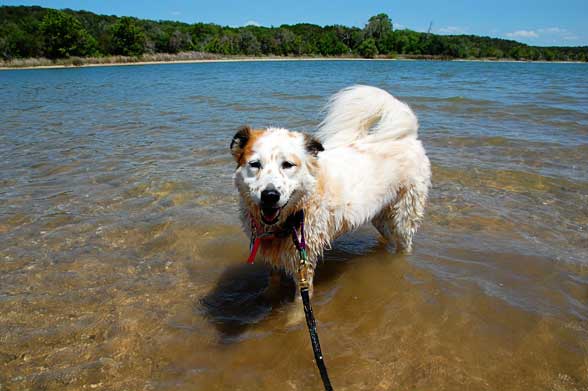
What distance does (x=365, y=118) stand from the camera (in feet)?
13.9

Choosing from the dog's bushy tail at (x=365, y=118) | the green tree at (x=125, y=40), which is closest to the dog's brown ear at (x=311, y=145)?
the dog's bushy tail at (x=365, y=118)

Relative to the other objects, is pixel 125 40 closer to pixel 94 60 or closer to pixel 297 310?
pixel 94 60

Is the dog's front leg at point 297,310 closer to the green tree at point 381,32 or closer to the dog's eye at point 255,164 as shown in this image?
the dog's eye at point 255,164

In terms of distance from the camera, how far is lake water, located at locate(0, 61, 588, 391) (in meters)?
2.75

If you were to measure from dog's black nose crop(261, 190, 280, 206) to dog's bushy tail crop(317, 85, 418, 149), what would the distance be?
1674mm

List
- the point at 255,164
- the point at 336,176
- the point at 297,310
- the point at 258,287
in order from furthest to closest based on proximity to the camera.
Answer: the point at 258,287, the point at 336,176, the point at 297,310, the point at 255,164

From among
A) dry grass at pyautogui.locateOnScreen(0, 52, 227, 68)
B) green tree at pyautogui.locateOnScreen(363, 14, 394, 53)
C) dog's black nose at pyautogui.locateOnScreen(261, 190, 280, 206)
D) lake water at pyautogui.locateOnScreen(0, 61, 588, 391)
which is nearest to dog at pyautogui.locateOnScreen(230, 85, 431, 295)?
dog's black nose at pyautogui.locateOnScreen(261, 190, 280, 206)

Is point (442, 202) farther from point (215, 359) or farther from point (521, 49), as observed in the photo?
point (521, 49)

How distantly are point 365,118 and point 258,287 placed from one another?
2158 millimetres

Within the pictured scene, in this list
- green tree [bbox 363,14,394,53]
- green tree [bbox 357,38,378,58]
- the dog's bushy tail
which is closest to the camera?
the dog's bushy tail

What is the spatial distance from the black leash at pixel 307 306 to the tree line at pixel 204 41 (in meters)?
81.8

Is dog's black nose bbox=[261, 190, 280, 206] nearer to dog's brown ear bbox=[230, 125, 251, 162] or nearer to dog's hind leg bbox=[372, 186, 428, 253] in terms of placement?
dog's brown ear bbox=[230, 125, 251, 162]

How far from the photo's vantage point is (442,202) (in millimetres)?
5688

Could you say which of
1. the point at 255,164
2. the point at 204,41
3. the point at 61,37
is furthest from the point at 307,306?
the point at 204,41
